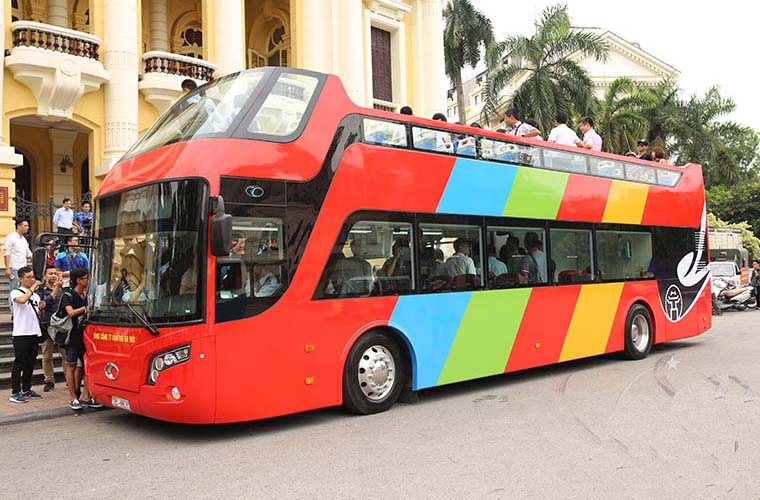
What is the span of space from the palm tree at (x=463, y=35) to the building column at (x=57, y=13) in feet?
59.2

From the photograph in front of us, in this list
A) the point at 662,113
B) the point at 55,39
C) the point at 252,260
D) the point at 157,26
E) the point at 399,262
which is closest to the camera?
the point at 252,260

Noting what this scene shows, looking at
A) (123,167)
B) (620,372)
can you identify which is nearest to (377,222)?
(123,167)

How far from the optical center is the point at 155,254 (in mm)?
6355

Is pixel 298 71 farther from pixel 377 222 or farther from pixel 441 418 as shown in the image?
pixel 441 418

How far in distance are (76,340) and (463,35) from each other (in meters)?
28.0

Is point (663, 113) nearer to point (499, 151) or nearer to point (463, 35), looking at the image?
point (463, 35)

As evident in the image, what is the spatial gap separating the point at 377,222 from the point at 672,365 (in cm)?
642

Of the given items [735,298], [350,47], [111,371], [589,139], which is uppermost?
[350,47]

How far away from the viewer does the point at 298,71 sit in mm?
7379

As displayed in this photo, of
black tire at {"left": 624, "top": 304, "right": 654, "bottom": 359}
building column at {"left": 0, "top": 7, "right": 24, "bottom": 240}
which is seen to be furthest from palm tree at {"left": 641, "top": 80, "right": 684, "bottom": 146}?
building column at {"left": 0, "top": 7, "right": 24, "bottom": 240}

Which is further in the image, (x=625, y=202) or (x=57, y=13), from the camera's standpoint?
(x=57, y=13)

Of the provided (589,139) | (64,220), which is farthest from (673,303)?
(64,220)

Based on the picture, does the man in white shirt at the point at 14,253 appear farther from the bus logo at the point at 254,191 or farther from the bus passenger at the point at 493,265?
the bus passenger at the point at 493,265

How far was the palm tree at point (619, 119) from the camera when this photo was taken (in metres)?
33.2
